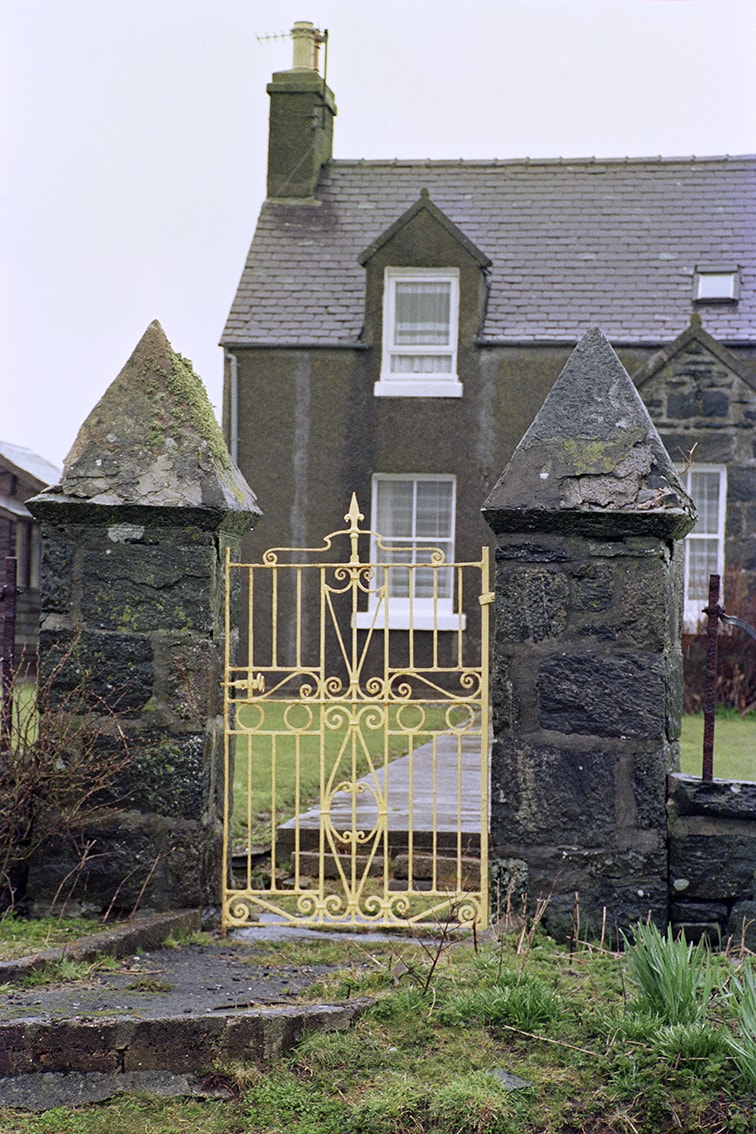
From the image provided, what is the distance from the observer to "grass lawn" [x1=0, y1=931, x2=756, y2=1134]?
353 centimetres

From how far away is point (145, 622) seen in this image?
542 cm

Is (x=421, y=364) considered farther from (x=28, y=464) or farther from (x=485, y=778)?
(x=485, y=778)

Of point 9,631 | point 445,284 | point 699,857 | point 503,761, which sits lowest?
point 699,857

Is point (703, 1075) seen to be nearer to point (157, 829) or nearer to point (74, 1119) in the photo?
point (74, 1119)

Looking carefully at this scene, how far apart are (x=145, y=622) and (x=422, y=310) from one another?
38.7ft

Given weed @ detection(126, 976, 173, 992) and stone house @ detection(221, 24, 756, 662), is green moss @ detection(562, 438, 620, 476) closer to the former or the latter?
weed @ detection(126, 976, 173, 992)

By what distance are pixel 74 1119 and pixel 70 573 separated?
7.87ft

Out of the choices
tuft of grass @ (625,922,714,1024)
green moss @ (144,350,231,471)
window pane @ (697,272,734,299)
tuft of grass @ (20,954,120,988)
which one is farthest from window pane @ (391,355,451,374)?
tuft of grass @ (625,922,714,1024)

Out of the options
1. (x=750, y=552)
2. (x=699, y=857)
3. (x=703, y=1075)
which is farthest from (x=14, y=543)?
(x=703, y=1075)

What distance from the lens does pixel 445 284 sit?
16.6 meters

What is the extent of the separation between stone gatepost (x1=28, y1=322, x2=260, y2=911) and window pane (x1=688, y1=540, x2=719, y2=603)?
1073 centimetres

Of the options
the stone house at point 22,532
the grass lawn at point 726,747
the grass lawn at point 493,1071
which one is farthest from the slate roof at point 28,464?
the grass lawn at point 493,1071

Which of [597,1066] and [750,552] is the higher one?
[750,552]

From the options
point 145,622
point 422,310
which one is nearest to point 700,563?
point 422,310
